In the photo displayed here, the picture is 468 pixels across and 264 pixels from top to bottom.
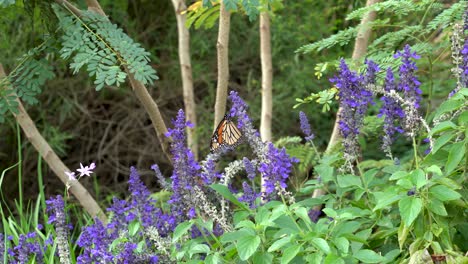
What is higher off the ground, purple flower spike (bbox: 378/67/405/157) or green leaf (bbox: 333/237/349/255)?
purple flower spike (bbox: 378/67/405/157)

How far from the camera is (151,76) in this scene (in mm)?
3416

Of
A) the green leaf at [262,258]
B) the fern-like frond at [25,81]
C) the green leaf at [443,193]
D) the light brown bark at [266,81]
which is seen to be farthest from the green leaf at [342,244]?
the light brown bark at [266,81]

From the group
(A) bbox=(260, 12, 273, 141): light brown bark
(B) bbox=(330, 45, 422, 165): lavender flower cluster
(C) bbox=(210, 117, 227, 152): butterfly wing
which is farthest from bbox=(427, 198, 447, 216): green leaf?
(A) bbox=(260, 12, 273, 141): light brown bark

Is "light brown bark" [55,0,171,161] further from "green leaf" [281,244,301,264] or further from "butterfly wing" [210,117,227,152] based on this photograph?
"green leaf" [281,244,301,264]

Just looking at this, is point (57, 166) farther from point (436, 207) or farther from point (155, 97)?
point (155, 97)

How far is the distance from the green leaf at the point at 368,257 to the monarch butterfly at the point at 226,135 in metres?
0.84

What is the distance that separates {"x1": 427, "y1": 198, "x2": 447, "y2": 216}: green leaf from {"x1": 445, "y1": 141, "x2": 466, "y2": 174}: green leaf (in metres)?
0.13

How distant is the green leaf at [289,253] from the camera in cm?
251

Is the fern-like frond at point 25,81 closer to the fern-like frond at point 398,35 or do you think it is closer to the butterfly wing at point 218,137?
the butterfly wing at point 218,137

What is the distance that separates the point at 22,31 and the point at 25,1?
2.50 meters

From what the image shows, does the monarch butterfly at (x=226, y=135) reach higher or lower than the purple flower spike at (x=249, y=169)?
higher

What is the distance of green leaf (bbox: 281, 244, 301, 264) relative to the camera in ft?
8.25

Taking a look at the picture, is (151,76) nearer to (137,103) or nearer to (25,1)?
(25,1)

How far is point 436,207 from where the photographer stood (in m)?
2.66
